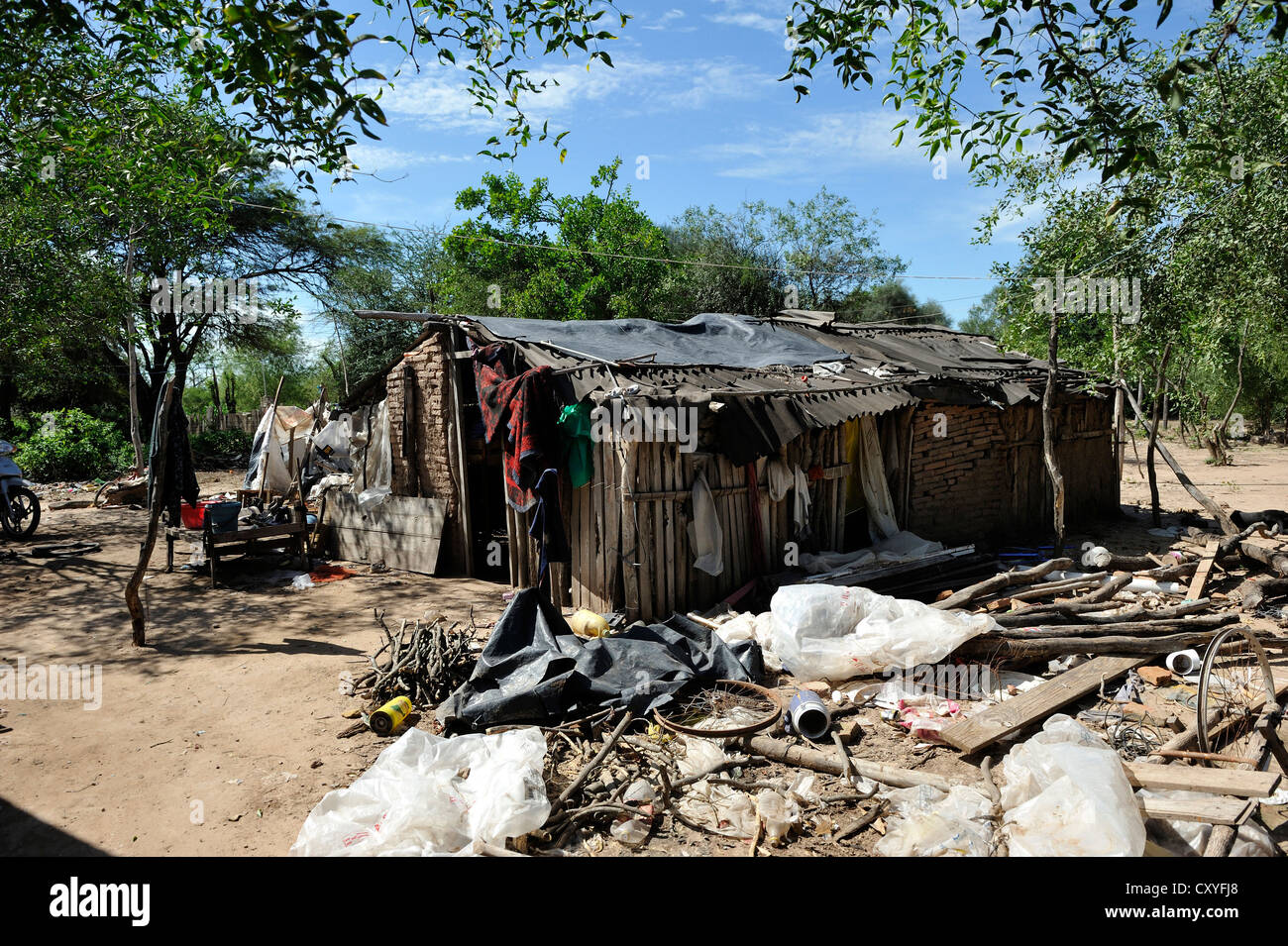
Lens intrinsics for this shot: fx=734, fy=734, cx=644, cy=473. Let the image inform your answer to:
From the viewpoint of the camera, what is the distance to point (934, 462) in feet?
33.3

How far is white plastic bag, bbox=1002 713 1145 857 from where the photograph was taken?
3.08 m

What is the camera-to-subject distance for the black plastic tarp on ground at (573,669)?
496 centimetres

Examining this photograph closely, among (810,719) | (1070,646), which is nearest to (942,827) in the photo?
(810,719)

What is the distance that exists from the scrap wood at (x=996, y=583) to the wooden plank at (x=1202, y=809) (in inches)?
118

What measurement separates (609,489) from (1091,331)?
10875mm

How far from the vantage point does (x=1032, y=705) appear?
4914 millimetres

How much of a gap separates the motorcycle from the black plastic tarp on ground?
9.96 metres

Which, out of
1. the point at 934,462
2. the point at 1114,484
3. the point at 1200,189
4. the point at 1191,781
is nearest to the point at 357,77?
the point at 1191,781

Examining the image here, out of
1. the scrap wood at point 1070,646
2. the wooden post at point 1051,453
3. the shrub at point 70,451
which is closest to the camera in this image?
the scrap wood at point 1070,646

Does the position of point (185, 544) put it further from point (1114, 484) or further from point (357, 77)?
point (1114, 484)

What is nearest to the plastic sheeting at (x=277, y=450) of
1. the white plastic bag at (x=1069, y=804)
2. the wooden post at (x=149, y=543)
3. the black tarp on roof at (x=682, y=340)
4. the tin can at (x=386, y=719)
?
the wooden post at (x=149, y=543)

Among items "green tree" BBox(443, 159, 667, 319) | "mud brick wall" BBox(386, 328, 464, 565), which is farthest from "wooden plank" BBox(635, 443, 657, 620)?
"green tree" BBox(443, 159, 667, 319)

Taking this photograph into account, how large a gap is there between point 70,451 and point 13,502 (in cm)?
866

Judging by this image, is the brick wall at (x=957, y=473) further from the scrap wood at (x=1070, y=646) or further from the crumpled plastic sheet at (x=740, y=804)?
the crumpled plastic sheet at (x=740, y=804)
